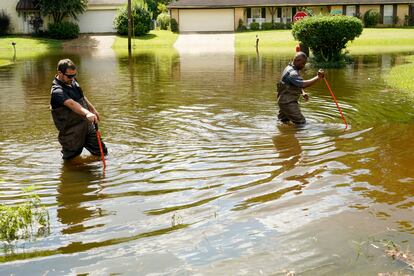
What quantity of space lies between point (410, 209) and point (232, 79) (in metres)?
15.7

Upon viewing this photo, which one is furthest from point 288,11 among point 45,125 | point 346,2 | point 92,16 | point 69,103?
point 69,103

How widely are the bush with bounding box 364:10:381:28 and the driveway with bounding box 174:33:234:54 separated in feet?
49.3

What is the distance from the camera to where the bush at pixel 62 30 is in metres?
57.2

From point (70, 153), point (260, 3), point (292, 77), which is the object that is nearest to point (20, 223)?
point (70, 153)

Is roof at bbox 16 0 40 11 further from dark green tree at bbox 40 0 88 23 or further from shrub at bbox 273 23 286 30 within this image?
shrub at bbox 273 23 286 30

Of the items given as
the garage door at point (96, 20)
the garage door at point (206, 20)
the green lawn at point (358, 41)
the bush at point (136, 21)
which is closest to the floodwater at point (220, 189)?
the green lawn at point (358, 41)

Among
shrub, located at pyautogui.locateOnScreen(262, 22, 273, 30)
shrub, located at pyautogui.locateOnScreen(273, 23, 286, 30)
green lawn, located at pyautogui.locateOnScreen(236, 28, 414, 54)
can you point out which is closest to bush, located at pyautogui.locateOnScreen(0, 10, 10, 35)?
green lawn, located at pyautogui.locateOnScreen(236, 28, 414, 54)

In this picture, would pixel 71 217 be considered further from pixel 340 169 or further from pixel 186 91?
pixel 186 91

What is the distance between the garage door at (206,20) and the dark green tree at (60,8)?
1116 centimetres

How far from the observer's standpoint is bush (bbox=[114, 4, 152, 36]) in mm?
55531

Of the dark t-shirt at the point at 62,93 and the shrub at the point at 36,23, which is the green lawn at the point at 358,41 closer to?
the shrub at the point at 36,23

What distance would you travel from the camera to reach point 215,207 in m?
7.17

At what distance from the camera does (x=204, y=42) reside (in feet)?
171

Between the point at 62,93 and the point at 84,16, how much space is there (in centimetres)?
5590
